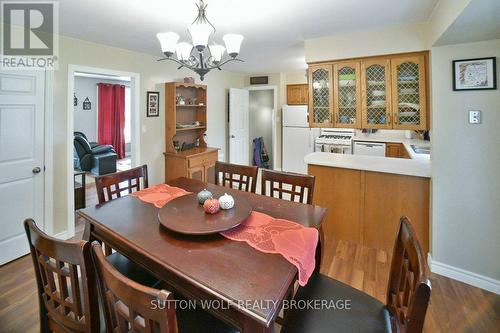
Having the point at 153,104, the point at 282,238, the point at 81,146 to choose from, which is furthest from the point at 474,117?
the point at 81,146

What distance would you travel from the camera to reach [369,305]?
1224 millimetres

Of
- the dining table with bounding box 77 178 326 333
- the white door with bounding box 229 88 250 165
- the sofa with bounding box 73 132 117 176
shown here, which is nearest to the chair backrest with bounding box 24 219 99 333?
the dining table with bounding box 77 178 326 333

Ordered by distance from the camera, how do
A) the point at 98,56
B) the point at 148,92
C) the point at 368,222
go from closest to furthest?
the point at 368,222 < the point at 98,56 < the point at 148,92

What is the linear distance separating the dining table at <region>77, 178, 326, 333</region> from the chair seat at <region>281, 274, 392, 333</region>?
159 mm

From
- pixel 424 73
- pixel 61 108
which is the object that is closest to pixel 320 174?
pixel 424 73

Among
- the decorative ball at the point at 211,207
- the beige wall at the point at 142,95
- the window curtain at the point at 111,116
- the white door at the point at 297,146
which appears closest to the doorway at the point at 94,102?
the window curtain at the point at 111,116

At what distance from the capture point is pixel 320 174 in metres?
3.01

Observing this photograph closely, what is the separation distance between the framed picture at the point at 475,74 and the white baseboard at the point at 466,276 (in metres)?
1.51

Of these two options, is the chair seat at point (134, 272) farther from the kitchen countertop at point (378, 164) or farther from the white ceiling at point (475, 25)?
the white ceiling at point (475, 25)

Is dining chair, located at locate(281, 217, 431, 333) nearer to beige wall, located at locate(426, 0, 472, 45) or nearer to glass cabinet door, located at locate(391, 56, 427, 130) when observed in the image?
beige wall, located at locate(426, 0, 472, 45)

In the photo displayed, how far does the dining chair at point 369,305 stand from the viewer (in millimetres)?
1018

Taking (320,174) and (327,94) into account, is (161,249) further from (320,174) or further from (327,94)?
(327,94)

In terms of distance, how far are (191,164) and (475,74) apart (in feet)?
11.0

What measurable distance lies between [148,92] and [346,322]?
148 inches
